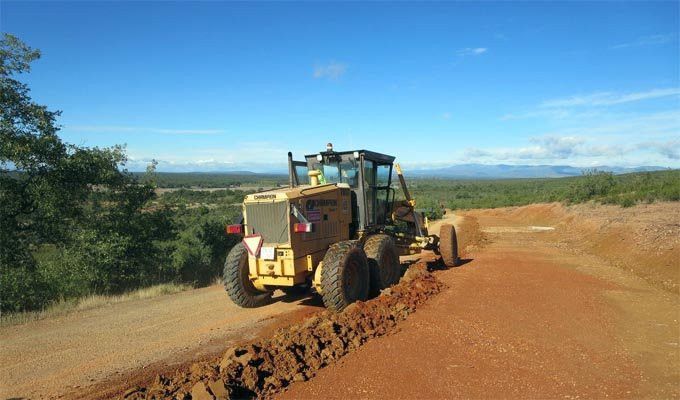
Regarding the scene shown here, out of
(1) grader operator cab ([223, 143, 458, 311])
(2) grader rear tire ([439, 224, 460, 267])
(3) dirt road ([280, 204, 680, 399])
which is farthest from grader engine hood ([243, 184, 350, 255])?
(2) grader rear tire ([439, 224, 460, 267])

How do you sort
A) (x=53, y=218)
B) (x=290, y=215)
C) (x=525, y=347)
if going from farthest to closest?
(x=53, y=218)
(x=290, y=215)
(x=525, y=347)

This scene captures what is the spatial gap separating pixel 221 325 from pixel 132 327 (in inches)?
61.7

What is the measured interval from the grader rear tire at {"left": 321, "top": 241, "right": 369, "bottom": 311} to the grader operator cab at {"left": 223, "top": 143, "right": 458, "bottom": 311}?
16 mm

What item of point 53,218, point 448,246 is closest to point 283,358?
→ point 448,246

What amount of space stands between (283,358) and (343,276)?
2484mm

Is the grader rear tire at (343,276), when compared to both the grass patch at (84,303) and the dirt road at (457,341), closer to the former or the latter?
the dirt road at (457,341)

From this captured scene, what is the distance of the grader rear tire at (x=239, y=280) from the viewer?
8.61 m

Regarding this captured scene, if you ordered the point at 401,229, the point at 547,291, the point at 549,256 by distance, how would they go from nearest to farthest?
1. the point at 547,291
2. the point at 401,229
3. the point at 549,256

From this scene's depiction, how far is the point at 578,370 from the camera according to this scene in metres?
5.18

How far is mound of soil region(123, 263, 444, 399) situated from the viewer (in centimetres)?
476

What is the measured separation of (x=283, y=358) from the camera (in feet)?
18.0

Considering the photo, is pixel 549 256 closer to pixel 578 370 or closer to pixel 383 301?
pixel 383 301

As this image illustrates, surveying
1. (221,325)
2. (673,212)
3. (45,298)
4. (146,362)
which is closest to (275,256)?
(221,325)

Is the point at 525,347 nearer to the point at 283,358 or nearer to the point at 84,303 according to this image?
the point at 283,358
